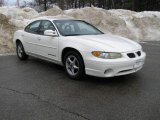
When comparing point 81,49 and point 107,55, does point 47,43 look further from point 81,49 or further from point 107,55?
point 107,55

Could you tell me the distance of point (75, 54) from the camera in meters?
6.27

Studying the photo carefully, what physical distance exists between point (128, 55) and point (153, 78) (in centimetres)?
97

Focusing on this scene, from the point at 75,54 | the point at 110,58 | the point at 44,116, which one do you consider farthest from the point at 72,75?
the point at 44,116

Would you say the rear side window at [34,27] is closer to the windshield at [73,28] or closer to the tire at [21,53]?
the tire at [21,53]

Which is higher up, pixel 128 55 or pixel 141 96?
pixel 128 55

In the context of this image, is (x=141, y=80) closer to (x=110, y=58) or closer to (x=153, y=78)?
(x=153, y=78)

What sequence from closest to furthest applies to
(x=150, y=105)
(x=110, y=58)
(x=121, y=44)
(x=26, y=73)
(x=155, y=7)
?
(x=150, y=105), (x=110, y=58), (x=121, y=44), (x=26, y=73), (x=155, y=7)

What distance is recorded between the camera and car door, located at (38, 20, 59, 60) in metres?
6.91

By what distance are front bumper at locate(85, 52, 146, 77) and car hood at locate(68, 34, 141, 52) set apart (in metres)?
0.23

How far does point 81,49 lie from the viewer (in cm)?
610

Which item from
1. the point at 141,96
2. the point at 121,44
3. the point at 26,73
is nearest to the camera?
the point at 141,96

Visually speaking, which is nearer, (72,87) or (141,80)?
(72,87)

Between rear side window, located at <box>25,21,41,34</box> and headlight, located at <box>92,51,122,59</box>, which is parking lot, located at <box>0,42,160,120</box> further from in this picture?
rear side window, located at <box>25,21,41,34</box>

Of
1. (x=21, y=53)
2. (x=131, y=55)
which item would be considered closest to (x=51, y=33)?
(x=131, y=55)
